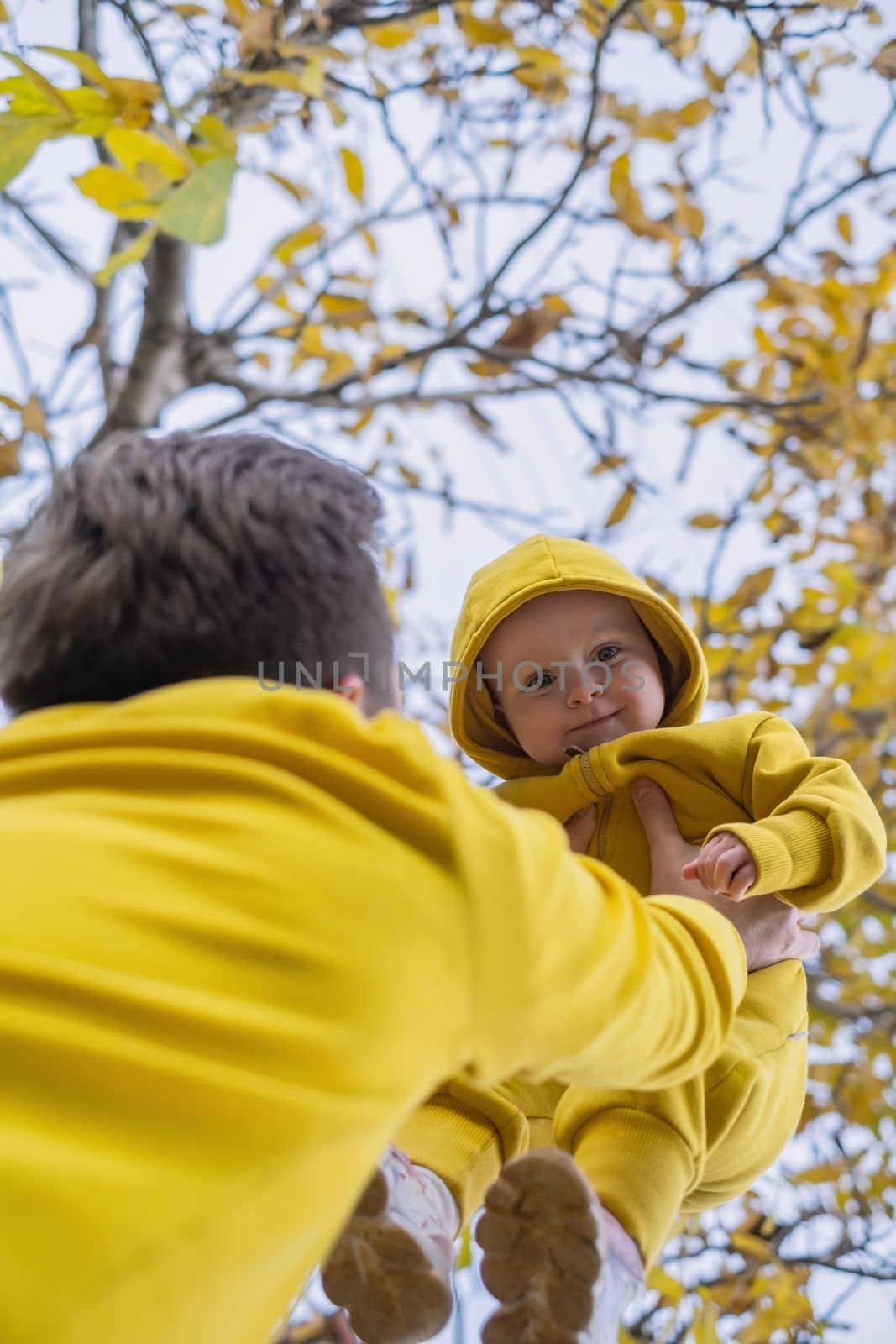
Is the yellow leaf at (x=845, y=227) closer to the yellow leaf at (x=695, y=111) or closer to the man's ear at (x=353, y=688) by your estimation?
the yellow leaf at (x=695, y=111)

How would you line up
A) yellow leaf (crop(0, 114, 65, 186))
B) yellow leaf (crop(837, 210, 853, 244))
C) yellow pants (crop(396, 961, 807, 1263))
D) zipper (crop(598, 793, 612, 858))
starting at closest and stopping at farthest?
1. yellow pants (crop(396, 961, 807, 1263))
2. yellow leaf (crop(0, 114, 65, 186))
3. zipper (crop(598, 793, 612, 858))
4. yellow leaf (crop(837, 210, 853, 244))

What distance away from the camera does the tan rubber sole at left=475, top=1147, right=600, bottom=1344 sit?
40.8 inches

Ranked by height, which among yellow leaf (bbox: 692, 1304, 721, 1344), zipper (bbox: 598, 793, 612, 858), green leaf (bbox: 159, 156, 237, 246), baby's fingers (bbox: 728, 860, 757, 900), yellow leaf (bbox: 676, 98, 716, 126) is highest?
yellow leaf (bbox: 676, 98, 716, 126)

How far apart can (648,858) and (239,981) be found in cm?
100

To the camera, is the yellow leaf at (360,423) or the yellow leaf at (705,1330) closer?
the yellow leaf at (705,1330)

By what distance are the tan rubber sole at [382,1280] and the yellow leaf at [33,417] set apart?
166cm

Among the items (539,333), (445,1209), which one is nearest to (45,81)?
(539,333)

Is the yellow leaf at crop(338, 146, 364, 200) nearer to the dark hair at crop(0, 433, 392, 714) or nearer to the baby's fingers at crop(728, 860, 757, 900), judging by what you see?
the dark hair at crop(0, 433, 392, 714)

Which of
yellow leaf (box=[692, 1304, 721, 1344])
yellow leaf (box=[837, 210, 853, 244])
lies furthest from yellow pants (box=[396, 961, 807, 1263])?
yellow leaf (box=[837, 210, 853, 244])

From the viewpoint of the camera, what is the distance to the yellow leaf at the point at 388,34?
2299 mm

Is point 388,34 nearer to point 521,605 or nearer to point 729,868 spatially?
point 521,605

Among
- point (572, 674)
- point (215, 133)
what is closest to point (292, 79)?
point (215, 133)

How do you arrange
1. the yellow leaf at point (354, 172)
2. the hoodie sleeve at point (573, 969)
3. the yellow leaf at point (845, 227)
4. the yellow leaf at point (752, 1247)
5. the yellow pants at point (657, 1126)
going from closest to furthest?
the hoodie sleeve at point (573, 969) → the yellow pants at point (657, 1126) → the yellow leaf at point (354, 172) → the yellow leaf at point (752, 1247) → the yellow leaf at point (845, 227)

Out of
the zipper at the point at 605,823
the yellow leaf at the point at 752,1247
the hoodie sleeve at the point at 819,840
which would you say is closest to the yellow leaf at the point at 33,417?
the zipper at the point at 605,823
